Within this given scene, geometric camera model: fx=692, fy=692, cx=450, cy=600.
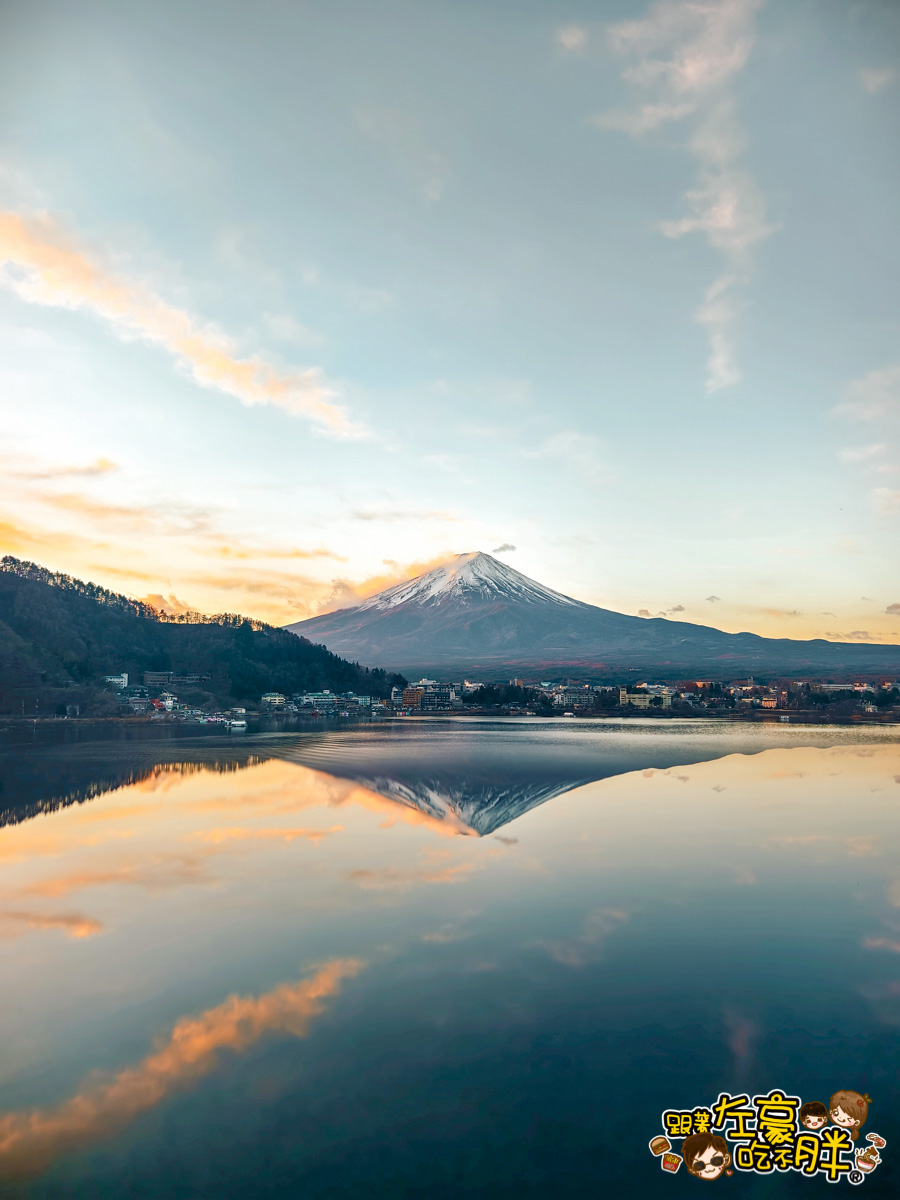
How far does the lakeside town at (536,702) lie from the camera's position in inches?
2606

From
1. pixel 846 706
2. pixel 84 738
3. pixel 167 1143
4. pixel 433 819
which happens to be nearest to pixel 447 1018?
pixel 167 1143

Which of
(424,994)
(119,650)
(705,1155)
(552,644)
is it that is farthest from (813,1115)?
(552,644)

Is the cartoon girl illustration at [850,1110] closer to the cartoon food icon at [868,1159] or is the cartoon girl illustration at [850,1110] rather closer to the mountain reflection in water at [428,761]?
the cartoon food icon at [868,1159]

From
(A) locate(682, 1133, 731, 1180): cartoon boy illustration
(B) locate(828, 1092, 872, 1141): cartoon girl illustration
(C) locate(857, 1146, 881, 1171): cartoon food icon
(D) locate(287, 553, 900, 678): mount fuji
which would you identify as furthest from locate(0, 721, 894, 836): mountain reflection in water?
(D) locate(287, 553, 900, 678): mount fuji

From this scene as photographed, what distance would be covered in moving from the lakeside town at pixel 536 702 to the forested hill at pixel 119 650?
213 cm

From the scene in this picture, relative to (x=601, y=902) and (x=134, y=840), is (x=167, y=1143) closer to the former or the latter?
(x=601, y=902)

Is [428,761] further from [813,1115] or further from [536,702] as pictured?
[536,702]

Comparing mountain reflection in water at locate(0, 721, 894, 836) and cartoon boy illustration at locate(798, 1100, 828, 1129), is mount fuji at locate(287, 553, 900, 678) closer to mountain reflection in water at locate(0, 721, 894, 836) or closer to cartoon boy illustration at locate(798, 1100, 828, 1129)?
mountain reflection in water at locate(0, 721, 894, 836)

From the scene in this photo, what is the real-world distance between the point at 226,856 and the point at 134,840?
246 cm

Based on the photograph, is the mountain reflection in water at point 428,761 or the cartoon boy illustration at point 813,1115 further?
the mountain reflection in water at point 428,761

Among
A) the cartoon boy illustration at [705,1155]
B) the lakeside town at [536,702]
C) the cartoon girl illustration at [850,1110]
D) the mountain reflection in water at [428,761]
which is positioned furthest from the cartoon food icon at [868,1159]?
the lakeside town at [536,702]

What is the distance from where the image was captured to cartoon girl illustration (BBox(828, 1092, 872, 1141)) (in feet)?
16.5

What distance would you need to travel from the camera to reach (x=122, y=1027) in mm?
6512

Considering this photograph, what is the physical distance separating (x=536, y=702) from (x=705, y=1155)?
72227mm
